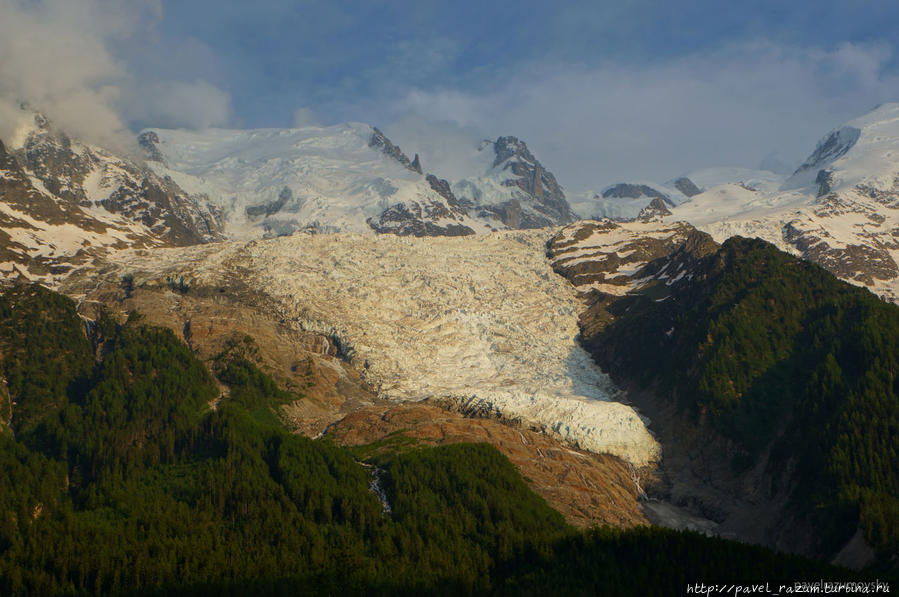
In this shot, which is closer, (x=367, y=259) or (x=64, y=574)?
(x=64, y=574)

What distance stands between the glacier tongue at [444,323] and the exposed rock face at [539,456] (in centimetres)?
555

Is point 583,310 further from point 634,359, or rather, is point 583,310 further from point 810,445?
point 810,445

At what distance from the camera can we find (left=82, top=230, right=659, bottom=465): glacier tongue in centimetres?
13288

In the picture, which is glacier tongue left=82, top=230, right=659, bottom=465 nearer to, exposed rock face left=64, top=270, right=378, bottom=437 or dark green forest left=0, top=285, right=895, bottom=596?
exposed rock face left=64, top=270, right=378, bottom=437

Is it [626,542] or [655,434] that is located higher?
[655,434]

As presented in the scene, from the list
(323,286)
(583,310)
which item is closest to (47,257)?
(323,286)

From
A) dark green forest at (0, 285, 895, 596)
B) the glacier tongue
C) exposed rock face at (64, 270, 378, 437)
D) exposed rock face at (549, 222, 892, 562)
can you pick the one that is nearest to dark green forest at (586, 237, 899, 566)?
exposed rock face at (549, 222, 892, 562)

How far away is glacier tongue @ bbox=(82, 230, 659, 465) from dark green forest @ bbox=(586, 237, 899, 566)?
1125cm

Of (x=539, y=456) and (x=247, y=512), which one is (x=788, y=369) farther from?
(x=247, y=512)

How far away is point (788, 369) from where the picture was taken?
130m

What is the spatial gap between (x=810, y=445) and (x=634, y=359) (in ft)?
166

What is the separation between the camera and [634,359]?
15612 cm

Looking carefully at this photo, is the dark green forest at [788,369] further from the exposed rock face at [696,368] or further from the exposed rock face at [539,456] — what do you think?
the exposed rock face at [539,456]

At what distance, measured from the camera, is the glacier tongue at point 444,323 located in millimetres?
132875
